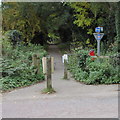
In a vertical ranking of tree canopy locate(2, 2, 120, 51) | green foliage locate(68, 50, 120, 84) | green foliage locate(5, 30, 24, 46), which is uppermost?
tree canopy locate(2, 2, 120, 51)

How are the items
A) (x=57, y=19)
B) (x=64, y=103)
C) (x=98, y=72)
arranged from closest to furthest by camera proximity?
1. (x=64, y=103)
2. (x=98, y=72)
3. (x=57, y=19)

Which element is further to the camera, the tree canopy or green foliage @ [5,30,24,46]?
the tree canopy

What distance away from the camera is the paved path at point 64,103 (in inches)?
188

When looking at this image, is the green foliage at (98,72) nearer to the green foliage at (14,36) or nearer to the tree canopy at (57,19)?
the tree canopy at (57,19)

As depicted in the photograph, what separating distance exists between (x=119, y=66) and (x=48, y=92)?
3.69 meters

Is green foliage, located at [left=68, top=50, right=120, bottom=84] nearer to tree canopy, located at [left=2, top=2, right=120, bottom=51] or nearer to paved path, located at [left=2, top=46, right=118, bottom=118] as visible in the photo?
paved path, located at [left=2, top=46, right=118, bottom=118]

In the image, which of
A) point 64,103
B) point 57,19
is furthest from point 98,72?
point 57,19

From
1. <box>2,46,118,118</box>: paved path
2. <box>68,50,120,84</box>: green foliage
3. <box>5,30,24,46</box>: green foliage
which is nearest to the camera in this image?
<box>2,46,118,118</box>: paved path

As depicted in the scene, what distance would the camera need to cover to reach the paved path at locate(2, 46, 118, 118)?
4766 mm

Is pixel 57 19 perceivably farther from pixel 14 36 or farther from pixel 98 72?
pixel 98 72

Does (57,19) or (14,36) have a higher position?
(57,19)

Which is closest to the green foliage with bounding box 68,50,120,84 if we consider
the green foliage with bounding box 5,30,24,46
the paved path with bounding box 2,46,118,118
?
the paved path with bounding box 2,46,118,118

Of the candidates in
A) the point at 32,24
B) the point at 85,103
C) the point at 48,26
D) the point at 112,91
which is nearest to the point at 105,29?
the point at 48,26

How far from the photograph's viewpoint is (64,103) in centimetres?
561
